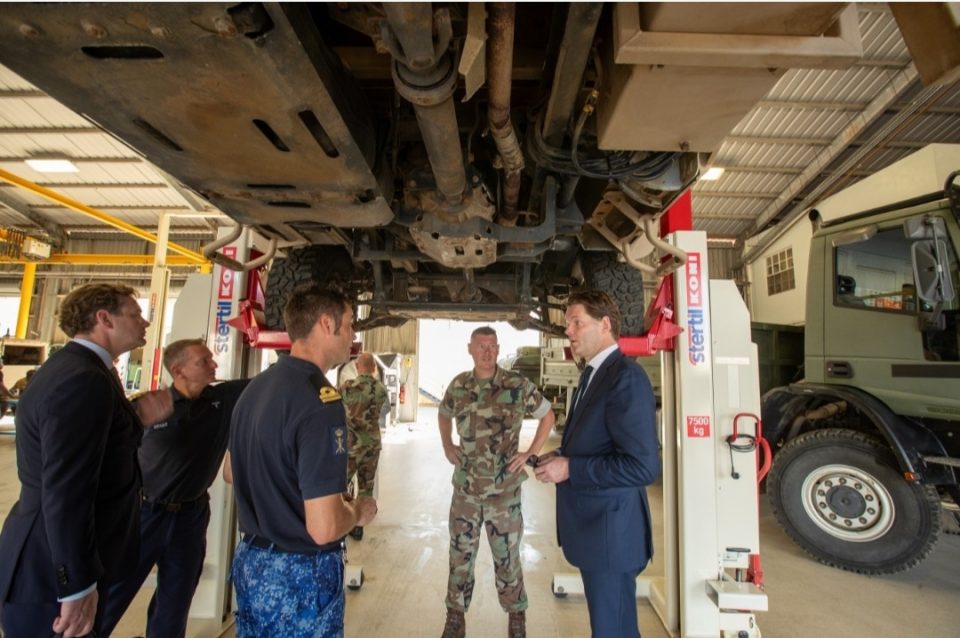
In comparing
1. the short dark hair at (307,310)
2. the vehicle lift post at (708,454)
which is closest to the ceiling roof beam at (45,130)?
the short dark hair at (307,310)

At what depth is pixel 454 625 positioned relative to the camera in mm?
2473

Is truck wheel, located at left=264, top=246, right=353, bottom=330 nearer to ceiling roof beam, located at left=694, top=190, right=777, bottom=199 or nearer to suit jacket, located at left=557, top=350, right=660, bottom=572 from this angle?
suit jacket, located at left=557, top=350, right=660, bottom=572

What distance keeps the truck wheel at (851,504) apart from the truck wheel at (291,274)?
3934mm

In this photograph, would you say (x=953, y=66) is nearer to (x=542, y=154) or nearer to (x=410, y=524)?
(x=542, y=154)

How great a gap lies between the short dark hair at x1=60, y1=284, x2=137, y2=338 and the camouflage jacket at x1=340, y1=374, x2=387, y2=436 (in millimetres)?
2678

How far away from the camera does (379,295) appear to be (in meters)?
2.93

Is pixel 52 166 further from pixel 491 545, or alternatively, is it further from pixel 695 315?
pixel 695 315

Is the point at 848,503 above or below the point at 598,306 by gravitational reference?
below

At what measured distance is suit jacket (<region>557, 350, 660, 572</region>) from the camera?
165cm

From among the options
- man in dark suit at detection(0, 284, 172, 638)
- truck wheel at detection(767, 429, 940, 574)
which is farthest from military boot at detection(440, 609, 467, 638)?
truck wheel at detection(767, 429, 940, 574)

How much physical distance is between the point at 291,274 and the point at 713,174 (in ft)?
32.0

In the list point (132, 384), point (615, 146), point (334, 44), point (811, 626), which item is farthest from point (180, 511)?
point (132, 384)

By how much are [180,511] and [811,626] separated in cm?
353

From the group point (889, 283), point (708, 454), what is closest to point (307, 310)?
point (708, 454)
